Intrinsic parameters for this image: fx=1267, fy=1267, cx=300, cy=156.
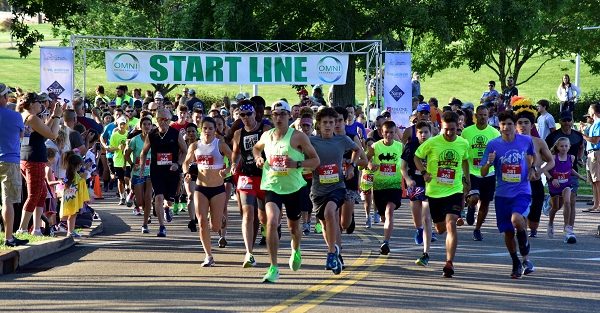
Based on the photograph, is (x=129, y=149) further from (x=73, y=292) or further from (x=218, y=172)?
(x=73, y=292)

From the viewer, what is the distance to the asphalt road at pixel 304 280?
11.2 metres

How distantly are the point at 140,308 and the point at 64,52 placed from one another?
19.2m

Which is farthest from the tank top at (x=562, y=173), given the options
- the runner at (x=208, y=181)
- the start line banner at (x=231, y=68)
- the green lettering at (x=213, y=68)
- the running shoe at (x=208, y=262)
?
the green lettering at (x=213, y=68)

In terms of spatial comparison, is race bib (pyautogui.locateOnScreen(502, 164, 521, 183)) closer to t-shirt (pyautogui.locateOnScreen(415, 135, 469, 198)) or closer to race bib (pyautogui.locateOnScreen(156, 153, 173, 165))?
t-shirt (pyautogui.locateOnScreen(415, 135, 469, 198))

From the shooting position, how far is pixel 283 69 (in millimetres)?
31516

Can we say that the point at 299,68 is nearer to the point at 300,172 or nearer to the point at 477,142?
the point at 477,142

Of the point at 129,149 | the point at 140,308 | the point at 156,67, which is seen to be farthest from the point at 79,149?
the point at 156,67

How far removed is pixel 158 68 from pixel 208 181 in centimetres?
1700

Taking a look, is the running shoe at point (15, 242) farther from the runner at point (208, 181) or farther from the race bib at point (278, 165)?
the race bib at point (278, 165)

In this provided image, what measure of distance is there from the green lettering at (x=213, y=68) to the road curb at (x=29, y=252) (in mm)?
14644

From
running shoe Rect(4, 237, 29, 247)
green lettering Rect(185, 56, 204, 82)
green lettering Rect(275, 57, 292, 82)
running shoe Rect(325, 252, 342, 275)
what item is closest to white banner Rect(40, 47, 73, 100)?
green lettering Rect(185, 56, 204, 82)

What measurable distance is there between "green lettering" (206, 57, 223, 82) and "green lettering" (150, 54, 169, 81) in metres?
1.02

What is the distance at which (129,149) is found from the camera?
20391 mm

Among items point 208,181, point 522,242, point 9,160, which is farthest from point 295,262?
point 9,160
